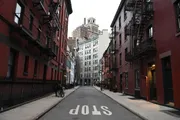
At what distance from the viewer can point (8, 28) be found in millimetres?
10609

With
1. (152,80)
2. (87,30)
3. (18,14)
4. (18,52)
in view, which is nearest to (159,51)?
(152,80)

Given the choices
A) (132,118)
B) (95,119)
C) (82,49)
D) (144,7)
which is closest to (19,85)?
(95,119)

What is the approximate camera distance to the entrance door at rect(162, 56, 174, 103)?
13477 mm

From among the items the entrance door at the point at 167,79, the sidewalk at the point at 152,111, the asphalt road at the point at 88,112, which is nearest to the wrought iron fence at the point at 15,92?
the asphalt road at the point at 88,112

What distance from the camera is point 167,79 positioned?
45.1 ft

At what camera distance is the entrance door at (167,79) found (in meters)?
→ 13.5

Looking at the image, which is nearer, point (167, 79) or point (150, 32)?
point (167, 79)

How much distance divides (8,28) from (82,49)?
105518 millimetres

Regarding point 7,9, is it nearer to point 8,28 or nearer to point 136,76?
point 8,28

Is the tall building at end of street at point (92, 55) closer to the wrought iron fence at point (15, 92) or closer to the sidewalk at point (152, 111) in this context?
the wrought iron fence at point (15, 92)

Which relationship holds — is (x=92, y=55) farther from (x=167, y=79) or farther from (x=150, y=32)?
(x=167, y=79)

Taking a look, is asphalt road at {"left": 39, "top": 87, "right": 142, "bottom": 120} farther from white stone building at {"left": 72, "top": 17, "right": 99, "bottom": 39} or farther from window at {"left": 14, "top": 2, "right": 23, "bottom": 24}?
white stone building at {"left": 72, "top": 17, "right": 99, "bottom": 39}

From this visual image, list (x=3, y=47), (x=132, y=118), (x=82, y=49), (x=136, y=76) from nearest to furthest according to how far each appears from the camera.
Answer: (x=132, y=118) → (x=3, y=47) → (x=136, y=76) → (x=82, y=49)

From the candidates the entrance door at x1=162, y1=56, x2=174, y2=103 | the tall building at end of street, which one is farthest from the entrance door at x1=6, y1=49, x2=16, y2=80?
the tall building at end of street
